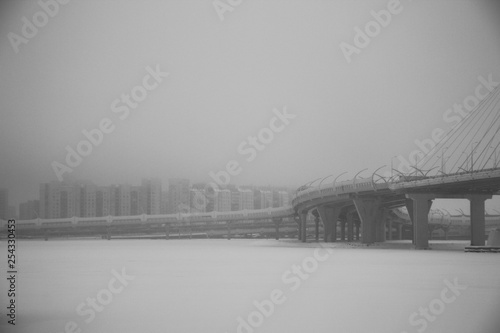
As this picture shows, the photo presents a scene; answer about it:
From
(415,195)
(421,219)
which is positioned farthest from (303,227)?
(421,219)

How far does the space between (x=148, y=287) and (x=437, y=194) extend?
6864 cm

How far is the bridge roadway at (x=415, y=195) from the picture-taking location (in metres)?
83.7

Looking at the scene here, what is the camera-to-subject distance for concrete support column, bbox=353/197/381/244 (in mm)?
113062

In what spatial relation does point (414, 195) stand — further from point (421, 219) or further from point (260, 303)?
point (260, 303)

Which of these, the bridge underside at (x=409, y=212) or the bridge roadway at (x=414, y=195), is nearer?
the bridge roadway at (x=414, y=195)

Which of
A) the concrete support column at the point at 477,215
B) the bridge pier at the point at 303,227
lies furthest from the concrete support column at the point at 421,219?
the bridge pier at the point at 303,227

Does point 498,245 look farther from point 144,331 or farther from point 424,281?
point 144,331

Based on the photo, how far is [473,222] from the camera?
97938 mm

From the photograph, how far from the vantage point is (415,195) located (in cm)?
9400

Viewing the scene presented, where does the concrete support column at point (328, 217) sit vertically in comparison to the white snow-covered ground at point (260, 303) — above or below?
above

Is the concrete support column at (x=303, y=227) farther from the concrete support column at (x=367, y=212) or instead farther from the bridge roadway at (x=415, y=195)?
the concrete support column at (x=367, y=212)

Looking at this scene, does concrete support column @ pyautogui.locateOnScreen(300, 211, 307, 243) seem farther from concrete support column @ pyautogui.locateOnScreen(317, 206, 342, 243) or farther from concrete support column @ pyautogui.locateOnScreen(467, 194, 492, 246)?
concrete support column @ pyautogui.locateOnScreen(467, 194, 492, 246)

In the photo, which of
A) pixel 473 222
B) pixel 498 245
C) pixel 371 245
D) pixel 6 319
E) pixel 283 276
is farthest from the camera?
pixel 371 245

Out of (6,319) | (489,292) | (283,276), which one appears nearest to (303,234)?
(283,276)
